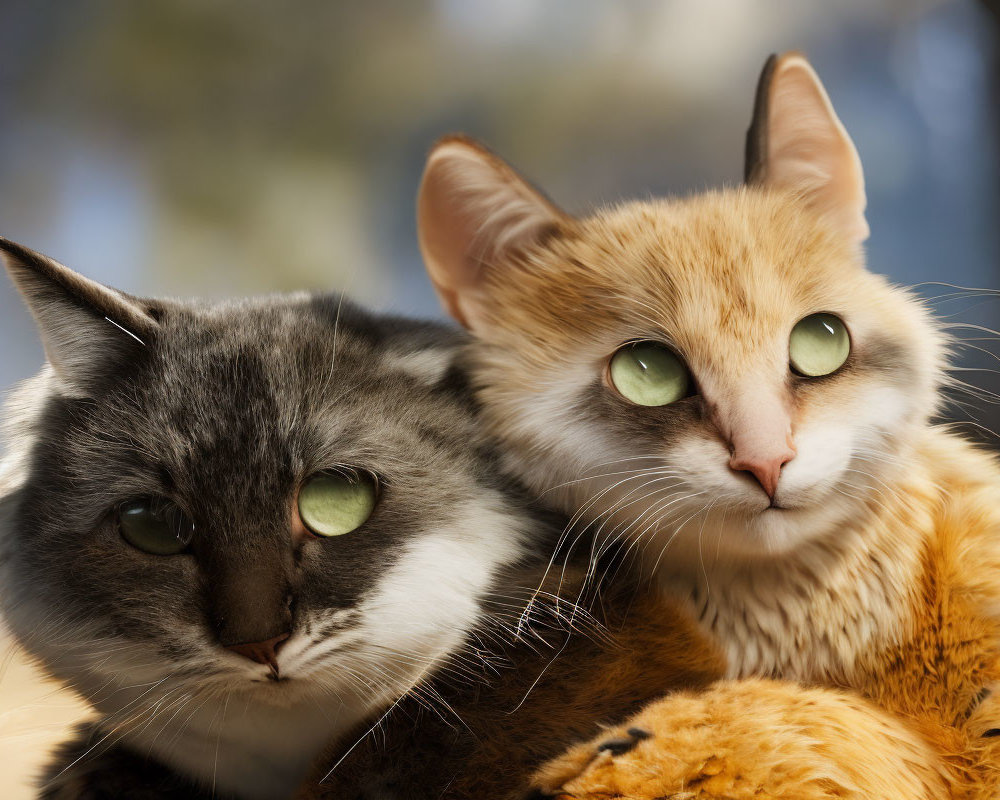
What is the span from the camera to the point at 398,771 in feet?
1.65

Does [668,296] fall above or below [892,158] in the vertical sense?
below

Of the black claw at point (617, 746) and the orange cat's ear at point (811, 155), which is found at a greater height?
the orange cat's ear at point (811, 155)

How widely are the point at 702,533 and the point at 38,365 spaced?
0.50 meters

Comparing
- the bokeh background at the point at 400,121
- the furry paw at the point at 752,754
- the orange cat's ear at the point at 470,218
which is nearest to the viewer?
the furry paw at the point at 752,754

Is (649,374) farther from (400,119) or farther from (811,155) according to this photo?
(400,119)

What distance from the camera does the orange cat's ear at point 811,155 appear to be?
56 cm

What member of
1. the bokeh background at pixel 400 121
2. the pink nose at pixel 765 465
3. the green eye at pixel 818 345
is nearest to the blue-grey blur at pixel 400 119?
the bokeh background at pixel 400 121

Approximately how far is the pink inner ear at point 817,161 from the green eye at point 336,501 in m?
0.36


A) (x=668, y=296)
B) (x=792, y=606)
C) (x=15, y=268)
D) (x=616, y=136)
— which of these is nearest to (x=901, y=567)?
(x=792, y=606)

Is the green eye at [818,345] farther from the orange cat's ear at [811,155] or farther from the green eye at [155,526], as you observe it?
the green eye at [155,526]

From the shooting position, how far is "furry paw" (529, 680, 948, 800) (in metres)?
0.43

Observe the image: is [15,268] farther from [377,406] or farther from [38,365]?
[377,406]

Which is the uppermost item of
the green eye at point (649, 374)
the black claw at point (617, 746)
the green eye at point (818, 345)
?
the green eye at point (818, 345)

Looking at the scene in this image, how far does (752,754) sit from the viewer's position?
436mm
